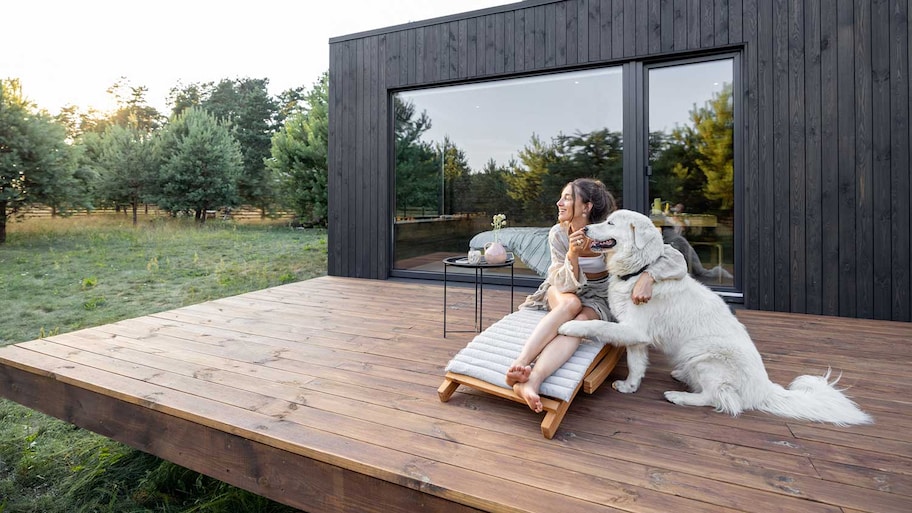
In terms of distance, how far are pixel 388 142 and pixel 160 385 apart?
3.55m

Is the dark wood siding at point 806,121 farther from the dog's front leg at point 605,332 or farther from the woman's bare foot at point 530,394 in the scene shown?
the woman's bare foot at point 530,394

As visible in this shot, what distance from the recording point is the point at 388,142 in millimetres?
5137

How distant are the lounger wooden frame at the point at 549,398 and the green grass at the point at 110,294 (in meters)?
0.96

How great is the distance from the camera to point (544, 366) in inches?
70.4

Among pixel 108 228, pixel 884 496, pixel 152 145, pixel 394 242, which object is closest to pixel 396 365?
pixel 884 496

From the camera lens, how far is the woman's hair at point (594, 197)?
2.42 metres

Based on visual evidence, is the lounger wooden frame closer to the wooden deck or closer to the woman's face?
the wooden deck

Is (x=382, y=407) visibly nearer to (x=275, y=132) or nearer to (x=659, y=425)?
(x=659, y=425)

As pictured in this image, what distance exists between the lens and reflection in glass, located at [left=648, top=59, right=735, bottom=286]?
3852mm

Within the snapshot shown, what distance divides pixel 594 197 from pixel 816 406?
1.24 meters

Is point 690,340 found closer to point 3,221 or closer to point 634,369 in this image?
point 634,369

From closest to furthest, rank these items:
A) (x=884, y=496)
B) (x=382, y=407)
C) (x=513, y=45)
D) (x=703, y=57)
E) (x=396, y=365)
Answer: (x=884, y=496)
(x=382, y=407)
(x=396, y=365)
(x=703, y=57)
(x=513, y=45)

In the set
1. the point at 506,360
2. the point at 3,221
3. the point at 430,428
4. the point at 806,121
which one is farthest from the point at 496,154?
the point at 3,221

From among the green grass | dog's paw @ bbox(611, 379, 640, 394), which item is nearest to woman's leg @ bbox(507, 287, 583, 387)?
dog's paw @ bbox(611, 379, 640, 394)
